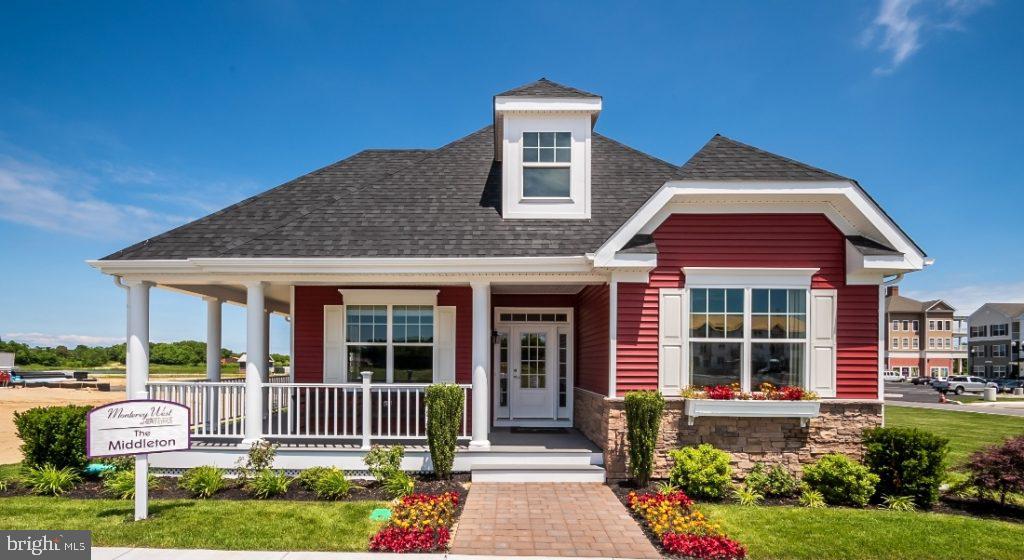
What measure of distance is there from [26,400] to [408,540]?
1110 inches

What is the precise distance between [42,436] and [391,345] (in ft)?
18.0

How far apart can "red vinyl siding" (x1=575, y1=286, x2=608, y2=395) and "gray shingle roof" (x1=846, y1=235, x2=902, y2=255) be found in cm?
399

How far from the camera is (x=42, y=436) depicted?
820cm

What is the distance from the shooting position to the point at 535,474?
8508mm

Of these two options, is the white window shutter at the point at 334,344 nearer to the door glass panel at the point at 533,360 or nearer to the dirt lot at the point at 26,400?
the door glass panel at the point at 533,360

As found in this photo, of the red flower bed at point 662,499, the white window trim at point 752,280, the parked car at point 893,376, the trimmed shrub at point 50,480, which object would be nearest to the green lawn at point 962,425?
the white window trim at point 752,280

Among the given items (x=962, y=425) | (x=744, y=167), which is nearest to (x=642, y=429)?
(x=744, y=167)

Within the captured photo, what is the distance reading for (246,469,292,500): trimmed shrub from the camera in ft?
25.1

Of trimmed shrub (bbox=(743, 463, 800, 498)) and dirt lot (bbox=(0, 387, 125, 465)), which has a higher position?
trimmed shrub (bbox=(743, 463, 800, 498))

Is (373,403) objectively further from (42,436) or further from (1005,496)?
(1005,496)

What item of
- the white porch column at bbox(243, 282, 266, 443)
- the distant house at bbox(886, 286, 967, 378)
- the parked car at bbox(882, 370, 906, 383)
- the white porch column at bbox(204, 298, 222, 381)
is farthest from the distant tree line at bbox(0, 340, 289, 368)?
the distant house at bbox(886, 286, 967, 378)

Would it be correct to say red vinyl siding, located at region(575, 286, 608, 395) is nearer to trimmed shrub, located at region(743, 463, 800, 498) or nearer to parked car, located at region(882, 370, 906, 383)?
trimmed shrub, located at region(743, 463, 800, 498)

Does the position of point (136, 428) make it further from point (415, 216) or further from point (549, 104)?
point (549, 104)

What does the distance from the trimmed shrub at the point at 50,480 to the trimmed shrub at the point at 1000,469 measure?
43.1 feet
